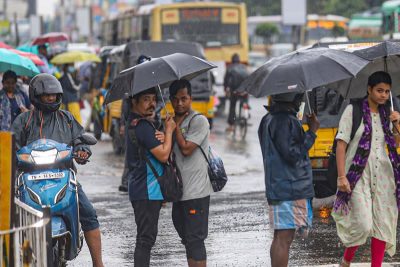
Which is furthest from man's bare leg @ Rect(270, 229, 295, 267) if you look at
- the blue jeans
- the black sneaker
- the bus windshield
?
the bus windshield

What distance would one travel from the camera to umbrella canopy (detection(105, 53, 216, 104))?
24.8 ft

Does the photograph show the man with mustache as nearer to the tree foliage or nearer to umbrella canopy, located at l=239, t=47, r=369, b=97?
umbrella canopy, located at l=239, t=47, r=369, b=97

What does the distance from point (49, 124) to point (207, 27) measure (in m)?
25.0

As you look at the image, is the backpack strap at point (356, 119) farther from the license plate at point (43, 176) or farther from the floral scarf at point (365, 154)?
the license plate at point (43, 176)

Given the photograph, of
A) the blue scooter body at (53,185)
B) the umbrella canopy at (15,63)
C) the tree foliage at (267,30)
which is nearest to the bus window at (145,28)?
the umbrella canopy at (15,63)

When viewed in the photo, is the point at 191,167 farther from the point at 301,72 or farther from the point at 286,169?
the point at 301,72

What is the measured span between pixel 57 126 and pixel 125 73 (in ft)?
2.30

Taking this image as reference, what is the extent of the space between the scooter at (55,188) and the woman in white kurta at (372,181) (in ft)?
6.55

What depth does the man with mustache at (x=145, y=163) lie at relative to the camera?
7531 millimetres

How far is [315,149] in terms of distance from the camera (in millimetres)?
11828

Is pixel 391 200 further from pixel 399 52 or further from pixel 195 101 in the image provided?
pixel 195 101

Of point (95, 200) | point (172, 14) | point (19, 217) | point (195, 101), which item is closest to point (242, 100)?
point (195, 101)

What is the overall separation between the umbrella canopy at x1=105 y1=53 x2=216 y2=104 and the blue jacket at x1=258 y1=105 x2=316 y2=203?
694 millimetres

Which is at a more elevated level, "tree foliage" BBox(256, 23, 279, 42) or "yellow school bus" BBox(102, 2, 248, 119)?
"yellow school bus" BBox(102, 2, 248, 119)
